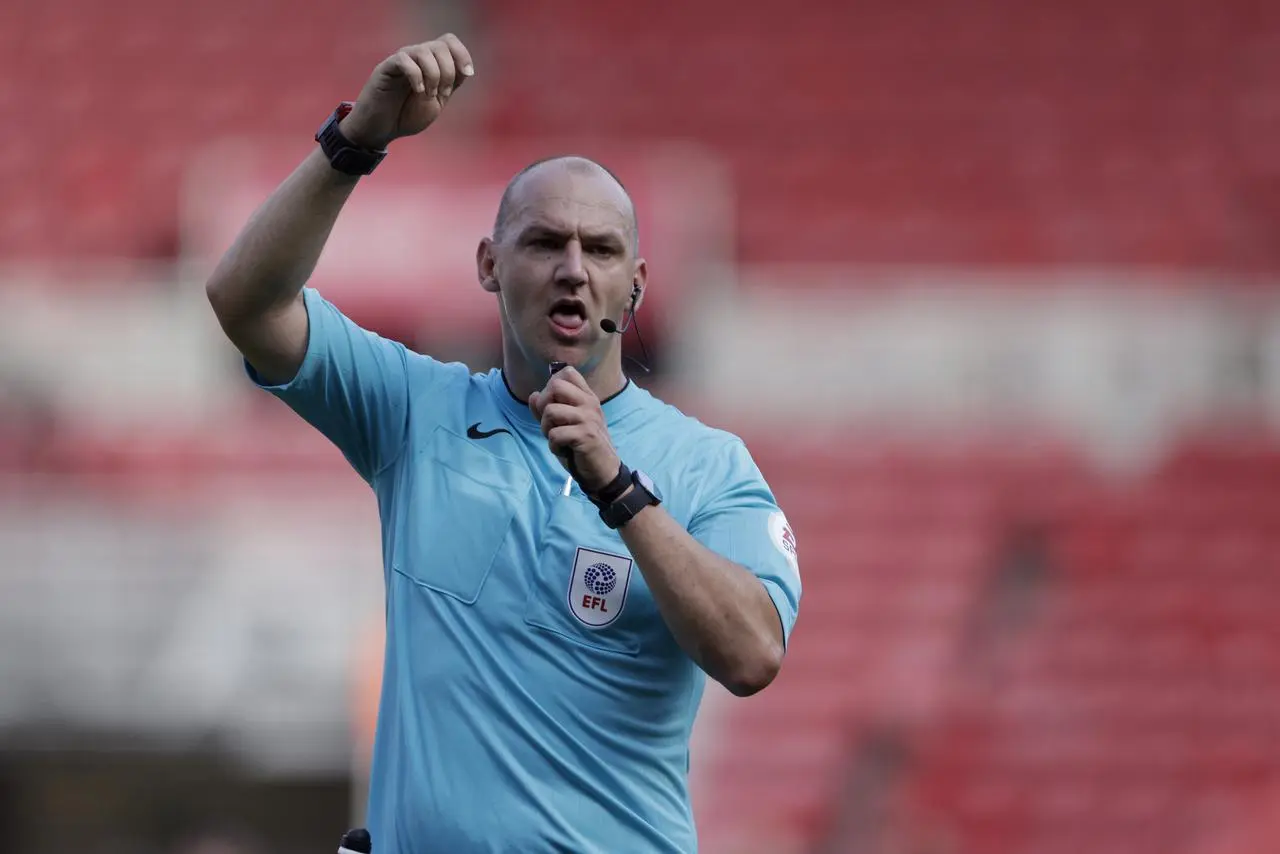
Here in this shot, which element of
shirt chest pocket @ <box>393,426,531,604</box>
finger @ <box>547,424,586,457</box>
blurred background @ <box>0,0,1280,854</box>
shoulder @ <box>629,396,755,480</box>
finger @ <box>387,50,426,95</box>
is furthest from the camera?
blurred background @ <box>0,0,1280,854</box>

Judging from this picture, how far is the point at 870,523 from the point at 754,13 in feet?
8.80

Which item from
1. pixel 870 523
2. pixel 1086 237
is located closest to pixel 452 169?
pixel 870 523

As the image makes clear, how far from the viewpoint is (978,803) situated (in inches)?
301

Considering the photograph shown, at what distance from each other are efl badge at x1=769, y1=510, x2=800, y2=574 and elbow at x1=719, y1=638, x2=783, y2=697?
0.65 ft

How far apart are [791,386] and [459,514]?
18.3 ft

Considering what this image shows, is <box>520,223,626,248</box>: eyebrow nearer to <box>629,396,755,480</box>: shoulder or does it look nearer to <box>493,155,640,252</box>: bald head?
<box>493,155,640,252</box>: bald head

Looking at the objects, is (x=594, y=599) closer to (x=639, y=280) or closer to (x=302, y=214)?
(x=639, y=280)

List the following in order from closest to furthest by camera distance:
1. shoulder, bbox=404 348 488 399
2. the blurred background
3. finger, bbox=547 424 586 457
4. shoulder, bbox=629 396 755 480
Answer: finger, bbox=547 424 586 457
shoulder, bbox=629 396 755 480
shoulder, bbox=404 348 488 399
the blurred background

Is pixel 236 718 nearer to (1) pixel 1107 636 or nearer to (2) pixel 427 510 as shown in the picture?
(1) pixel 1107 636

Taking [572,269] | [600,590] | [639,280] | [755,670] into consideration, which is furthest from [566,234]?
[755,670]

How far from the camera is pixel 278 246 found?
245cm

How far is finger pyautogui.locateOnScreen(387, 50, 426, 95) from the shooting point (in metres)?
2.37

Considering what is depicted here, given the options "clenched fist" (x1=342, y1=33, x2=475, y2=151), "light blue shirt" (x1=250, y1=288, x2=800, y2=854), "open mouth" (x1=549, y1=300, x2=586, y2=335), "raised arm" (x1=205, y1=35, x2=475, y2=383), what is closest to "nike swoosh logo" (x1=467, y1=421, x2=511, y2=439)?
"light blue shirt" (x1=250, y1=288, x2=800, y2=854)

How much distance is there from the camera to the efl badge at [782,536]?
2.53 metres
